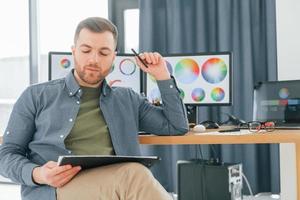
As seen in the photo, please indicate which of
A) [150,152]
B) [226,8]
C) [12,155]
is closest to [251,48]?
[226,8]

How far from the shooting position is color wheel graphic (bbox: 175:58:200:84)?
2.32m

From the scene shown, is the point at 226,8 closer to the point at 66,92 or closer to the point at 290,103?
the point at 290,103

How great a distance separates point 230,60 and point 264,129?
488 mm

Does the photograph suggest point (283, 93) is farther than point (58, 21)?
No

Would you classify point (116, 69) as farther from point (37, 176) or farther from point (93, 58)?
point (37, 176)

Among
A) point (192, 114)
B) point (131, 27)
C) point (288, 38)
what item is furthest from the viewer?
point (131, 27)

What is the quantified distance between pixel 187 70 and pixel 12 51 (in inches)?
101

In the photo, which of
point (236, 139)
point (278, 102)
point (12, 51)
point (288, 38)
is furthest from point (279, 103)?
point (12, 51)

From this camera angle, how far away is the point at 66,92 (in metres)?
1.64

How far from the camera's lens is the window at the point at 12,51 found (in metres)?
4.11

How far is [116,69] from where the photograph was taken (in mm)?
2391

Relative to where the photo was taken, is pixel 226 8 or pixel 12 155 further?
pixel 226 8

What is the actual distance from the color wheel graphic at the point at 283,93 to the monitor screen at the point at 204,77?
10.4 inches

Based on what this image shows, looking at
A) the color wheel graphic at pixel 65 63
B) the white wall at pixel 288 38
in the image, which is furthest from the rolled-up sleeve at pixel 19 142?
the white wall at pixel 288 38
